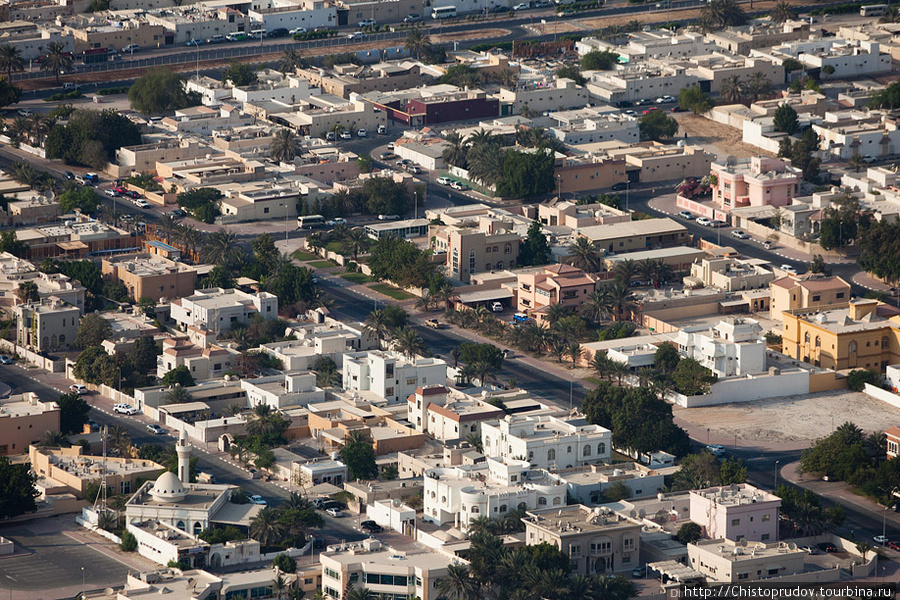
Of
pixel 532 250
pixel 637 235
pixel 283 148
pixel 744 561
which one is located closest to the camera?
pixel 744 561

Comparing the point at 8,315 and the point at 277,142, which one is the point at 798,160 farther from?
the point at 8,315

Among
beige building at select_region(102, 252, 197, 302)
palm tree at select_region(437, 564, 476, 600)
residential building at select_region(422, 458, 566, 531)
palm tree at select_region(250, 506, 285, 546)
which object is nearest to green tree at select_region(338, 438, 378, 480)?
residential building at select_region(422, 458, 566, 531)

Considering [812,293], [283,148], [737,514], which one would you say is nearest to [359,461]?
[737,514]

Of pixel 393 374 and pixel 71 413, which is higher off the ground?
pixel 393 374

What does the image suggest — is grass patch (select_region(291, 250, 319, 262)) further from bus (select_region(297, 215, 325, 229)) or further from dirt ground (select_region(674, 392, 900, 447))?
dirt ground (select_region(674, 392, 900, 447))

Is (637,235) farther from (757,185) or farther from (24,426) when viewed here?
(24,426)

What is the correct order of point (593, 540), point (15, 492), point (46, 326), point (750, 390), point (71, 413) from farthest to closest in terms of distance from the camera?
point (46, 326), point (750, 390), point (71, 413), point (15, 492), point (593, 540)

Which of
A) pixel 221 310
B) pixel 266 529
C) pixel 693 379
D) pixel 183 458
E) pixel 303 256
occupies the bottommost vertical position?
pixel 303 256

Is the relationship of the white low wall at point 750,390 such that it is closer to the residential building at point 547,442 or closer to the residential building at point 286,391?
the residential building at point 547,442
